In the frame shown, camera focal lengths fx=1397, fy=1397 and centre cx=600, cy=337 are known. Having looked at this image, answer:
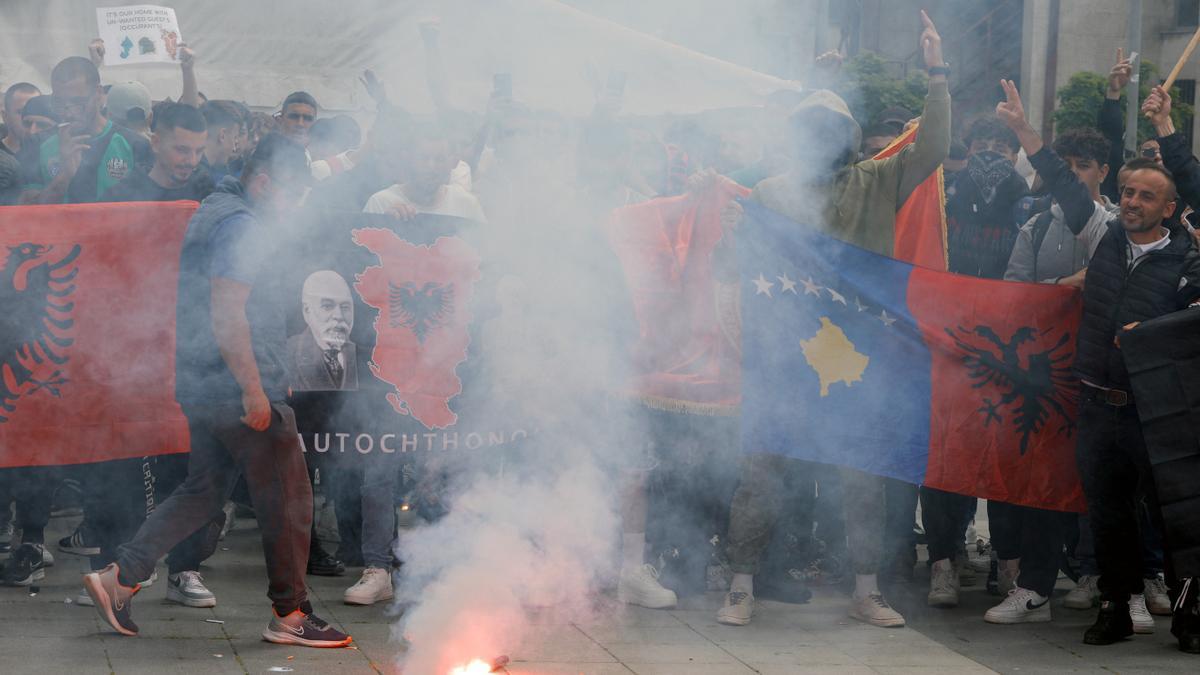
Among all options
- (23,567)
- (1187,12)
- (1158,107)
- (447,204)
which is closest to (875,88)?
(1158,107)

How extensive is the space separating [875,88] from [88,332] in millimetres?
4539

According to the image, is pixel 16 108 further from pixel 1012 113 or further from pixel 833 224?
pixel 1012 113

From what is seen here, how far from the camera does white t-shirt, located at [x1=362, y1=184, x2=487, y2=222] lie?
6.45 m

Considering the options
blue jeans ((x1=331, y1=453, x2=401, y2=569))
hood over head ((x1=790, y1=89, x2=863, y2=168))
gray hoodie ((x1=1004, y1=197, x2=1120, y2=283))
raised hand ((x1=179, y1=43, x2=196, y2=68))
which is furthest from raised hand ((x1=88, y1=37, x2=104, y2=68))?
gray hoodie ((x1=1004, y1=197, x2=1120, y2=283))

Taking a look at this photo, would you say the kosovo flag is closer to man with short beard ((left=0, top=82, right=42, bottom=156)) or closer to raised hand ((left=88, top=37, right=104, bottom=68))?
raised hand ((left=88, top=37, right=104, bottom=68))

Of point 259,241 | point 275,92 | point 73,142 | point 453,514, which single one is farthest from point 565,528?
point 73,142

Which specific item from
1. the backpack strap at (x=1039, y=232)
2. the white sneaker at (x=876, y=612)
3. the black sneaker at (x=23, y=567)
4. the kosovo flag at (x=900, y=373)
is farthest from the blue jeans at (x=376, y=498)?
the backpack strap at (x=1039, y=232)

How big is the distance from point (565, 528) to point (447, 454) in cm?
77

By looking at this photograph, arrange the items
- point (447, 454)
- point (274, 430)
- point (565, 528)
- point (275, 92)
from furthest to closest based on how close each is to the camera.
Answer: point (447, 454) → point (565, 528) → point (274, 430) → point (275, 92)

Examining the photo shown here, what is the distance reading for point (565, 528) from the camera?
585 centimetres

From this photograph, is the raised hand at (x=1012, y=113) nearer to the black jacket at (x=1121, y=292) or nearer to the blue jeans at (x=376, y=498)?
the black jacket at (x=1121, y=292)

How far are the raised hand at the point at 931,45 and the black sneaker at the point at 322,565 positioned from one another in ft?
11.8

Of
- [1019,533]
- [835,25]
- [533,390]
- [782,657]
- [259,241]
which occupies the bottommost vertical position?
[782,657]

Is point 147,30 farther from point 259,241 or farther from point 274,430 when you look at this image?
point 274,430
